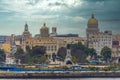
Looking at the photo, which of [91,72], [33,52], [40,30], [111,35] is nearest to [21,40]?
[40,30]

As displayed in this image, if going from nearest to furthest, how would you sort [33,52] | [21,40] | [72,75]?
1. [72,75]
2. [33,52]
3. [21,40]

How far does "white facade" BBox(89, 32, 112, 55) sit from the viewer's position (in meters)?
83.6

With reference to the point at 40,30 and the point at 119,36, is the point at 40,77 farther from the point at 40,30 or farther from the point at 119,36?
the point at 119,36

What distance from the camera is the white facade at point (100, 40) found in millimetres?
83625

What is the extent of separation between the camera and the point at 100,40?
84688mm

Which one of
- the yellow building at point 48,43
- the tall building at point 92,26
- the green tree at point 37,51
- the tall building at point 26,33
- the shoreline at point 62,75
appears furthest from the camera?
the tall building at point 26,33

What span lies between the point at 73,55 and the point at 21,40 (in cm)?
2036

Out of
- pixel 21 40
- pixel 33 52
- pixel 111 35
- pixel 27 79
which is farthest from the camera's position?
pixel 21 40

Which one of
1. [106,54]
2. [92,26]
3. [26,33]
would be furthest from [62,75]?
[26,33]

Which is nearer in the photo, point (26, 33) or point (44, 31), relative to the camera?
point (44, 31)

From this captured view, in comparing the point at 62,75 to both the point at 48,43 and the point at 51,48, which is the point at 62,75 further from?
the point at 48,43

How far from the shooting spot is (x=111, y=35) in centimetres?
8625

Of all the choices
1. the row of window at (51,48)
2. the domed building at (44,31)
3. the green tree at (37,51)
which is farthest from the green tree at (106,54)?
the domed building at (44,31)

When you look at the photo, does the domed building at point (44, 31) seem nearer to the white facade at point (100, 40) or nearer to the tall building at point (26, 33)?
the tall building at point (26, 33)
